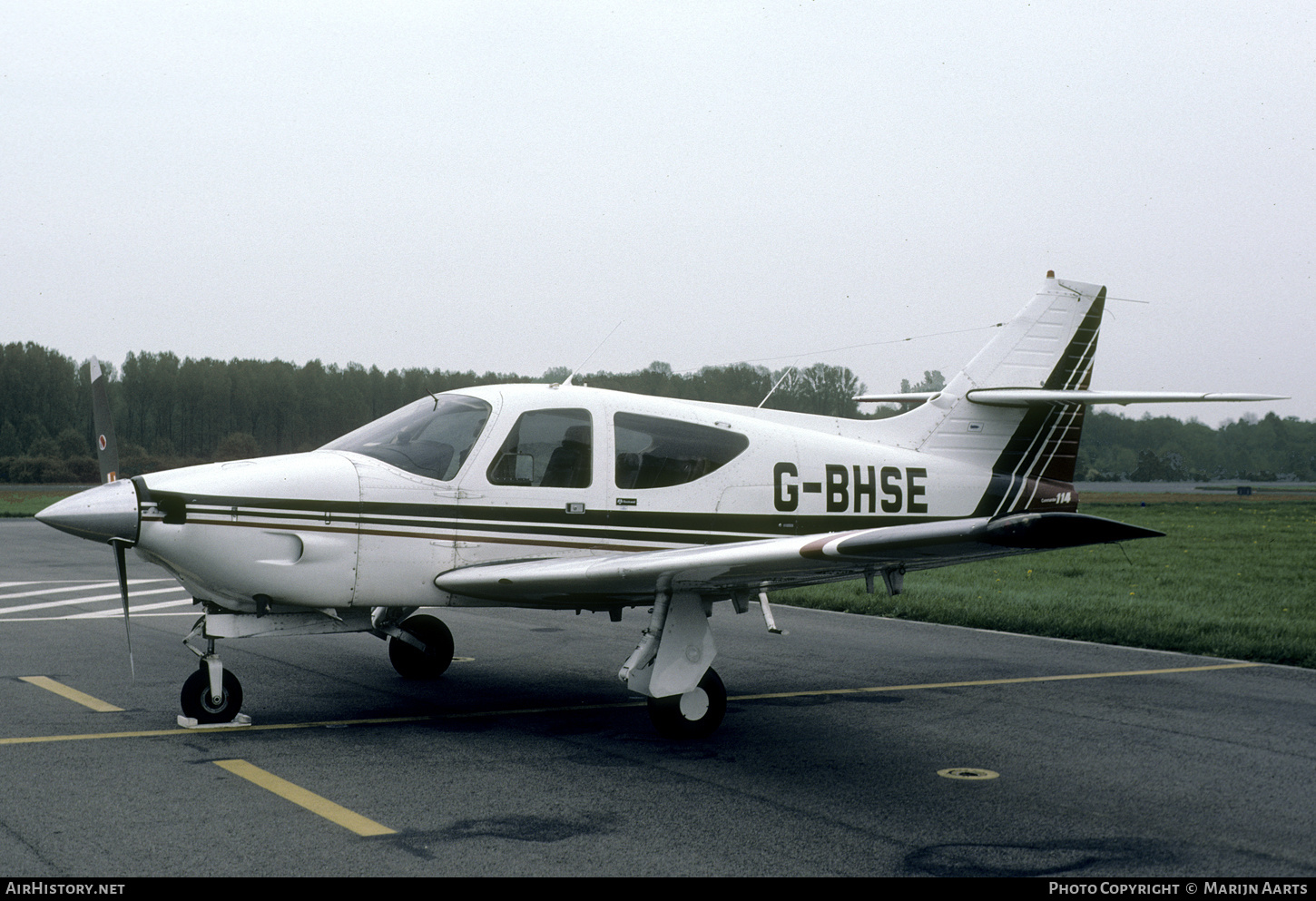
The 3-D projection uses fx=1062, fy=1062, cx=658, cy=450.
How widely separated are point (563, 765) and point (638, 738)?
2.95 feet

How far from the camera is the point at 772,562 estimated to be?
606cm

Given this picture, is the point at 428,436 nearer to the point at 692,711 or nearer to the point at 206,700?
the point at 206,700

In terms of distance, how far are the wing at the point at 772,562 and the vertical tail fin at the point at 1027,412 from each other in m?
2.82

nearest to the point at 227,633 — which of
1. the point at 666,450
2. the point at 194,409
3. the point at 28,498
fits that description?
the point at 666,450

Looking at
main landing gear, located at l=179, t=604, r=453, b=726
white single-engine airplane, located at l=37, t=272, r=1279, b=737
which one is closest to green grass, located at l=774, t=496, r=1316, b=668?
white single-engine airplane, located at l=37, t=272, r=1279, b=737

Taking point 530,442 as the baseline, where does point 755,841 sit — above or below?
below

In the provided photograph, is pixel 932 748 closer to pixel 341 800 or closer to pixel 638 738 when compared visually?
pixel 638 738

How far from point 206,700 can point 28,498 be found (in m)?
47.9

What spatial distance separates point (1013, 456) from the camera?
9.64 m

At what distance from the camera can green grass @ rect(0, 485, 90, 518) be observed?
124 feet

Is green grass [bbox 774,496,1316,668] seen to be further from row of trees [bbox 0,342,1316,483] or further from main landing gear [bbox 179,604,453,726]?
row of trees [bbox 0,342,1316,483]

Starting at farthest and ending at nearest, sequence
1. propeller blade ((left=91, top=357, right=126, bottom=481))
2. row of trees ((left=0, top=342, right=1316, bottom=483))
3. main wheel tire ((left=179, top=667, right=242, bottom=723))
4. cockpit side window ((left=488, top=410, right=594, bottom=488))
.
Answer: row of trees ((left=0, top=342, right=1316, bottom=483)) → propeller blade ((left=91, top=357, right=126, bottom=481)) → cockpit side window ((left=488, top=410, right=594, bottom=488)) → main wheel tire ((left=179, top=667, right=242, bottom=723))

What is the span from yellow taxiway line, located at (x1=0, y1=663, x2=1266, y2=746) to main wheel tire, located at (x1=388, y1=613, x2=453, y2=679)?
144 cm

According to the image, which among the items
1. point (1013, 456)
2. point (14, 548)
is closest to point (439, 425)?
point (1013, 456)
